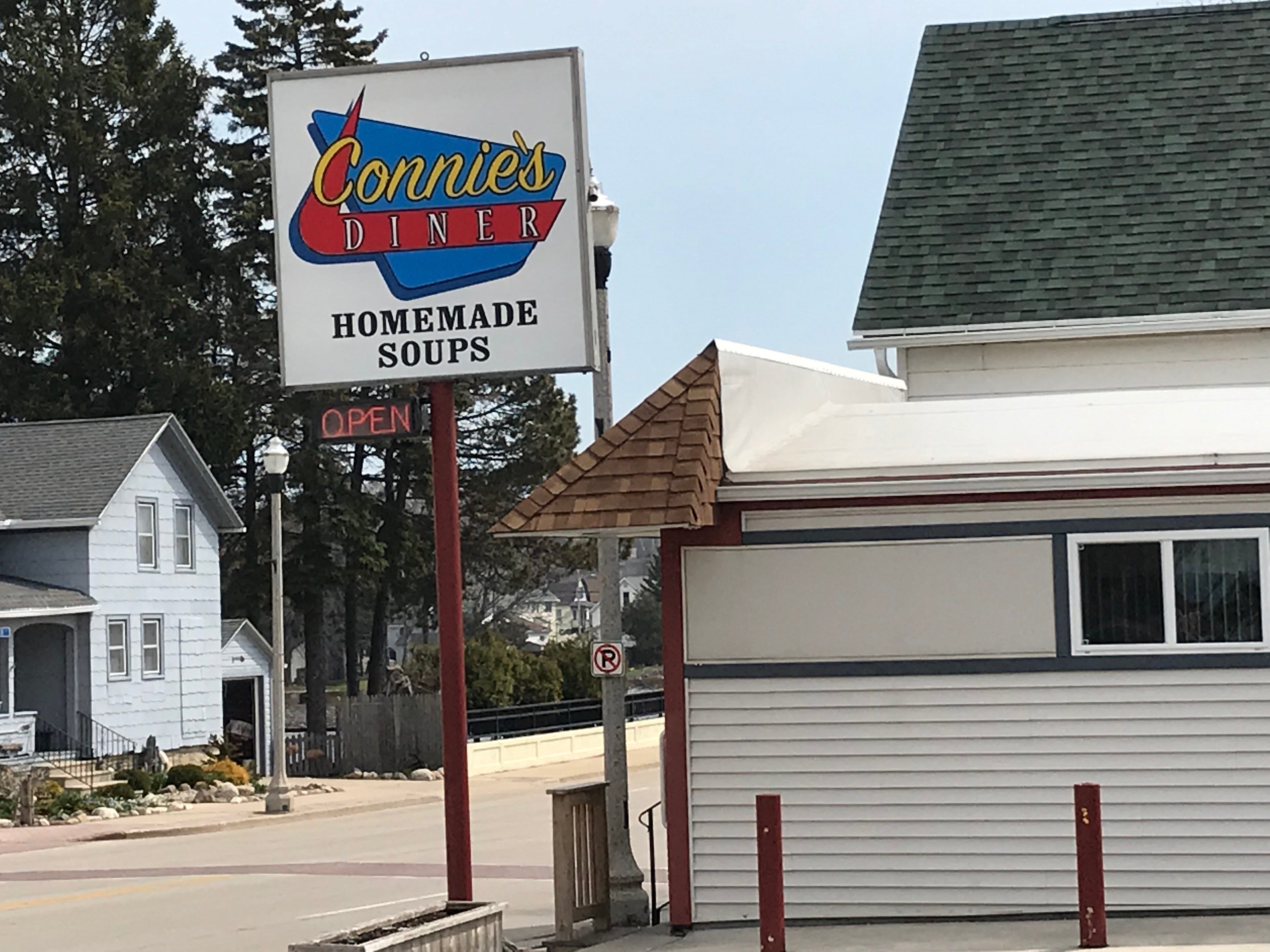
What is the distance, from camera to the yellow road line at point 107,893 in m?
17.5

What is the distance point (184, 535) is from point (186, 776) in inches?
326

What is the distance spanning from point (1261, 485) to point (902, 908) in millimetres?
3571

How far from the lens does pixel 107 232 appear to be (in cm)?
5166

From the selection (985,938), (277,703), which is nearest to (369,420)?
(985,938)

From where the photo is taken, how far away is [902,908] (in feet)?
38.5

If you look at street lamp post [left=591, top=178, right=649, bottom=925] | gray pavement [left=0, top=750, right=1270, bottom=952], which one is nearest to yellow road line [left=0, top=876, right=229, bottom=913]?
gray pavement [left=0, top=750, right=1270, bottom=952]

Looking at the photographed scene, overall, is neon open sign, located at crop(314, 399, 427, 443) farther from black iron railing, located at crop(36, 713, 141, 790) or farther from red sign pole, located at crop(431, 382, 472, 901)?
black iron railing, located at crop(36, 713, 141, 790)

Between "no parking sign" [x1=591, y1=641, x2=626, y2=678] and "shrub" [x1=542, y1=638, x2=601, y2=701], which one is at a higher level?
"no parking sign" [x1=591, y1=641, x2=626, y2=678]

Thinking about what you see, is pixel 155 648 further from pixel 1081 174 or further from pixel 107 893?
pixel 1081 174

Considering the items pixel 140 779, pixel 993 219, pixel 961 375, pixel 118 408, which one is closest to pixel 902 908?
pixel 961 375

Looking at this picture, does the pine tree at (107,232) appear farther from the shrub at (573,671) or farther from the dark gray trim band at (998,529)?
the dark gray trim band at (998,529)

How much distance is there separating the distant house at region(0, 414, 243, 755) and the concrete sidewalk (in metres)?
25.8

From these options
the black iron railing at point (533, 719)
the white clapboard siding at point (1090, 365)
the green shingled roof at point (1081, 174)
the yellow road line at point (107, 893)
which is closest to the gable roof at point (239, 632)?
the black iron railing at point (533, 719)

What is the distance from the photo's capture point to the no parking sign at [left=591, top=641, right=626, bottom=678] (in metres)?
13.5
